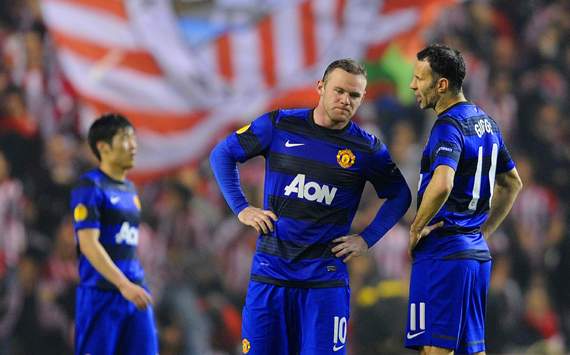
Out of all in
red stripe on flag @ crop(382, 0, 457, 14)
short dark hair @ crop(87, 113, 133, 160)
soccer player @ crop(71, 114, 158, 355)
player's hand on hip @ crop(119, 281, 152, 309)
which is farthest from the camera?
red stripe on flag @ crop(382, 0, 457, 14)

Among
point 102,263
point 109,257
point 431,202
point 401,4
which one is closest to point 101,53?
point 401,4

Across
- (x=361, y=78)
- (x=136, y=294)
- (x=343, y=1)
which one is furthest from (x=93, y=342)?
(x=343, y=1)

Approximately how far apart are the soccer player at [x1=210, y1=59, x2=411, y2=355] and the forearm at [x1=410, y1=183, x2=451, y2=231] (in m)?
0.34

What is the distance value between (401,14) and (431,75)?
5207mm

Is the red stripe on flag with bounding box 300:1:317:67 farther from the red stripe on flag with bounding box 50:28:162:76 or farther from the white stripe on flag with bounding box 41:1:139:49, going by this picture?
the white stripe on flag with bounding box 41:1:139:49

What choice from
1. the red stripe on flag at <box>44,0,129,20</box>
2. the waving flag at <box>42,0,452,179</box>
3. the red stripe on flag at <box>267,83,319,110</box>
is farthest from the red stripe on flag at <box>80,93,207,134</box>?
the red stripe on flag at <box>44,0,129,20</box>

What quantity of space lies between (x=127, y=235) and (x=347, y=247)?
1652 mm

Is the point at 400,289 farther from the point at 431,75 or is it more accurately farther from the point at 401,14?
the point at 431,75

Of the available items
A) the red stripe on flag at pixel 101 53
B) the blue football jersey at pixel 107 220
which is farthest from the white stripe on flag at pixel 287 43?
the blue football jersey at pixel 107 220

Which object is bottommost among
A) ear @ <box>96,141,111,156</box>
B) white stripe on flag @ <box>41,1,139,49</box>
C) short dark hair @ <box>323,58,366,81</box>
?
ear @ <box>96,141,111,156</box>

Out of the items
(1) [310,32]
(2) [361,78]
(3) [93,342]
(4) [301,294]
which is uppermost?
(1) [310,32]

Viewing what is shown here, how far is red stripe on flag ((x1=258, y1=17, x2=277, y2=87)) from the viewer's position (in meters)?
9.25

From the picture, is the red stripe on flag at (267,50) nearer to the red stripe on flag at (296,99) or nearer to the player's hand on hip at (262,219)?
the red stripe on flag at (296,99)

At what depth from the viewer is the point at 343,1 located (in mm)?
9344
